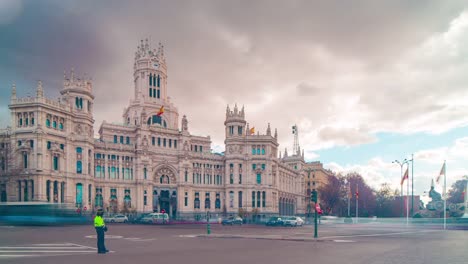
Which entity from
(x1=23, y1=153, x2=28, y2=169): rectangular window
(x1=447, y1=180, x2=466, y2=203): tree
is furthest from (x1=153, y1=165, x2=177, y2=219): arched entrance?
(x1=447, y1=180, x2=466, y2=203): tree

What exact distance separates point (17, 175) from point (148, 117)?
37.7m

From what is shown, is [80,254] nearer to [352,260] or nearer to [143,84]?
[352,260]

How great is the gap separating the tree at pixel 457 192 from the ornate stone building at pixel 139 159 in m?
49.7

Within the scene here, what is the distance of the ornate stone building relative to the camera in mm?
77125

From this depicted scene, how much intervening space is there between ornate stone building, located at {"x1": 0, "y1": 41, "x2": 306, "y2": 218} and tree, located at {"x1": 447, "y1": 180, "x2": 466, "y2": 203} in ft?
163

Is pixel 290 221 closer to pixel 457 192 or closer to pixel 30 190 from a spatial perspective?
pixel 30 190

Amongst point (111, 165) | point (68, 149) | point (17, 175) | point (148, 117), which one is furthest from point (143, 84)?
point (17, 175)

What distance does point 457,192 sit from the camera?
4961 inches

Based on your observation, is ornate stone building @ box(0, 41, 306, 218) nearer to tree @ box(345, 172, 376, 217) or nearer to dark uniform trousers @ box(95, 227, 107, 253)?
tree @ box(345, 172, 376, 217)

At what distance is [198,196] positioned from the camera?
107m

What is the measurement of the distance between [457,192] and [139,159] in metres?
95.2

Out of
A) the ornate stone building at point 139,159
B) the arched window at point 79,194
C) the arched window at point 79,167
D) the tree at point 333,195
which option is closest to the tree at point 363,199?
the tree at point 333,195

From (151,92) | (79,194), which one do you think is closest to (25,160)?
(79,194)

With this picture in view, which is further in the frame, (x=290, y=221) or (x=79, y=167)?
(x=79, y=167)
